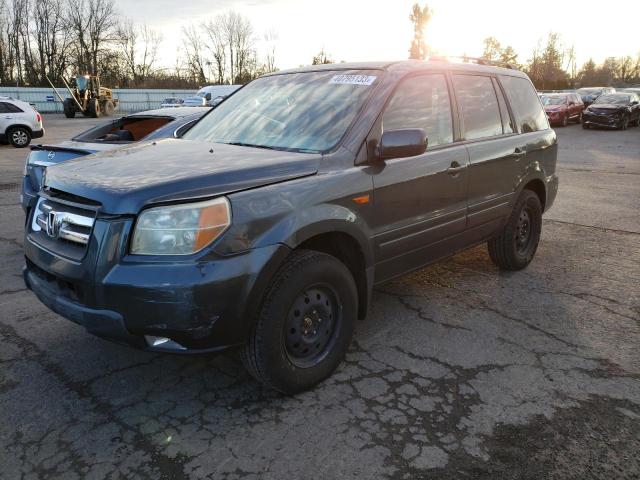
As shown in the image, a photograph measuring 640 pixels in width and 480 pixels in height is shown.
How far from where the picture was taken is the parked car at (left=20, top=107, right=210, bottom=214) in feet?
16.9

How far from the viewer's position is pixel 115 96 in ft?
145

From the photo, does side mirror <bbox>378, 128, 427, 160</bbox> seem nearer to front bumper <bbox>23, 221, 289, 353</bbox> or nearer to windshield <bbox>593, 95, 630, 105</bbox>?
front bumper <bbox>23, 221, 289, 353</bbox>

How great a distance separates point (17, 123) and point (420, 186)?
1643 centimetres

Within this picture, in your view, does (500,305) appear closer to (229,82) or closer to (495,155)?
(495,155)

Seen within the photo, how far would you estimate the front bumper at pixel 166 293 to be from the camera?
2.28 meters

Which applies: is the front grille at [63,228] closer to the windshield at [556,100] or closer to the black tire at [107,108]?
the windshield at [556,100]

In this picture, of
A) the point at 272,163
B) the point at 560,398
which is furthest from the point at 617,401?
the point at 272,163

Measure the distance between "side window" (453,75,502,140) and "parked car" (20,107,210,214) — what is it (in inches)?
106

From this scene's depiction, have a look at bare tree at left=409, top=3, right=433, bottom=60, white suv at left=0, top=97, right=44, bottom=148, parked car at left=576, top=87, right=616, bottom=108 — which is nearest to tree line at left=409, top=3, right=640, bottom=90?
bare tree at left=409, top=3, right=433, bottom=60

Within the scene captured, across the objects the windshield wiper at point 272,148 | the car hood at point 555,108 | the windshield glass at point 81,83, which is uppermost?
the windshield glass at point 81,83

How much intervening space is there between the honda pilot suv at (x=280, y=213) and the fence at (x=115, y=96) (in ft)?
139

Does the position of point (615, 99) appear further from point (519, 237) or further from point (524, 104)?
point (519, 237)

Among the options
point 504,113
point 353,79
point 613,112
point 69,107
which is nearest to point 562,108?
point 613,112

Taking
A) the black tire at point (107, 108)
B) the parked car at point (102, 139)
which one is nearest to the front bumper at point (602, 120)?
the parked car at point (102, 139)
